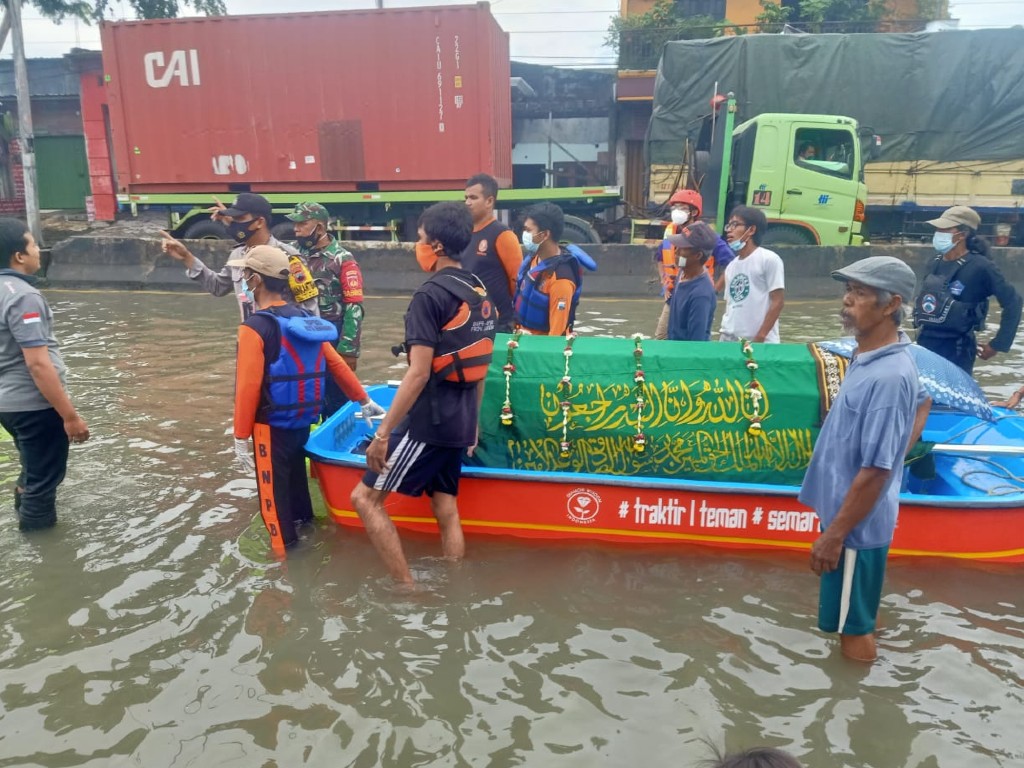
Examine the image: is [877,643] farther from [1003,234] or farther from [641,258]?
[1003,234]

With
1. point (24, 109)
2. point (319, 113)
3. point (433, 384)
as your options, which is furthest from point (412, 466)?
point (24, 109)

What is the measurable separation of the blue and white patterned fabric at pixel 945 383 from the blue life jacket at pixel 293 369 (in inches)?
105

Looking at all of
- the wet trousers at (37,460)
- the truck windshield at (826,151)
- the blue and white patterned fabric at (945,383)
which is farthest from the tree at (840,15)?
the wet trousers at (37,460)

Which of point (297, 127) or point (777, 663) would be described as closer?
point (777, 663)

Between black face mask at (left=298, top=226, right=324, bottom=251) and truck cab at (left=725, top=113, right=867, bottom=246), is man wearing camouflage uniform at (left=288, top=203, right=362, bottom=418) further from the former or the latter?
truck cab at (left=725, top=113, right=867, bottom=246)

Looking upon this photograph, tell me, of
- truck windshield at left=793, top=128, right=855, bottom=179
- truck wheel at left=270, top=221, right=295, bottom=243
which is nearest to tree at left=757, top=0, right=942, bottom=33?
truck windshield at left=793, top=128, right=855, bottom=179

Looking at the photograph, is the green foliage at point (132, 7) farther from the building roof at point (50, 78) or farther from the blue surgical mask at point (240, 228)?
the blue surgical mask at point (240, 228)

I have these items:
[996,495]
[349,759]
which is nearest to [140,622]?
[349,759]

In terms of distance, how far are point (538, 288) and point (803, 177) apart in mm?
8502

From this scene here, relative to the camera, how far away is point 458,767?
9.02ft

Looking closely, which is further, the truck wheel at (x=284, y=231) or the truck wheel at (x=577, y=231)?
the truck wheel at (x=577, y=231)

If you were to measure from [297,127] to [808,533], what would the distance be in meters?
12.7

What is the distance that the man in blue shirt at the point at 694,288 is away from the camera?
495 cm

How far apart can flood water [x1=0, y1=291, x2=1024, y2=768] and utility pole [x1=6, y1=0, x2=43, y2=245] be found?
1279 centimetres
